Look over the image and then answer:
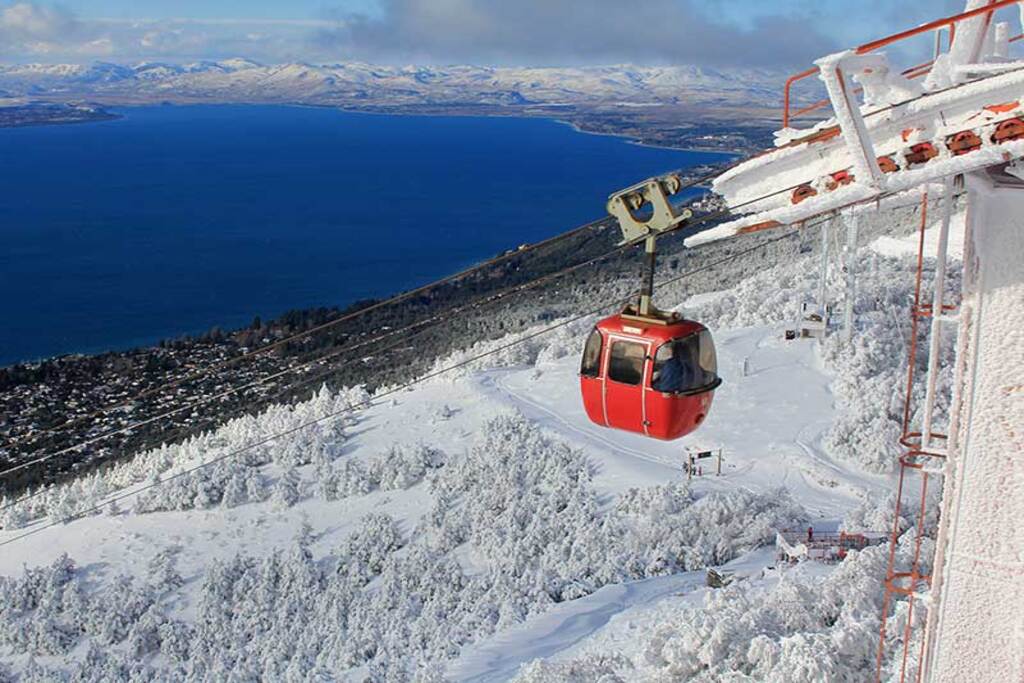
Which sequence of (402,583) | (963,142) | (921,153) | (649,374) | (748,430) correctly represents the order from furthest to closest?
(748,430) < (402,583) < (649,374) < (921,153) < (963,142)

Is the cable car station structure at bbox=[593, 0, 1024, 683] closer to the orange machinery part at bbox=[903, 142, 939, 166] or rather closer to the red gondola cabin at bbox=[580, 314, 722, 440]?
the orange machinery part at bbox=[903, 142, 939, 166]

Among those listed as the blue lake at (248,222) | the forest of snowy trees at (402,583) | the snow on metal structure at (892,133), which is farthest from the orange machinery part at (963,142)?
the blue lake at (248,222)

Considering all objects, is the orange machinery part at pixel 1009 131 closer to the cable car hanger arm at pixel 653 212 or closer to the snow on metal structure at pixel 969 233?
the snow on metal structure at pixel 969 233

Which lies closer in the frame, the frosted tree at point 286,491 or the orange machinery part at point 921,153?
the orange machinery part at point 921,153

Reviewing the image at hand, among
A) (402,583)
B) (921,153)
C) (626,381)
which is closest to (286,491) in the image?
(402,583)

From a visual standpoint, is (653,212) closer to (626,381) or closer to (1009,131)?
(626,381)

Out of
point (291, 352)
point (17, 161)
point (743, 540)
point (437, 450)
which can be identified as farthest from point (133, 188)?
point (743, 540)

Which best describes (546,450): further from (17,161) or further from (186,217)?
(17,161)
